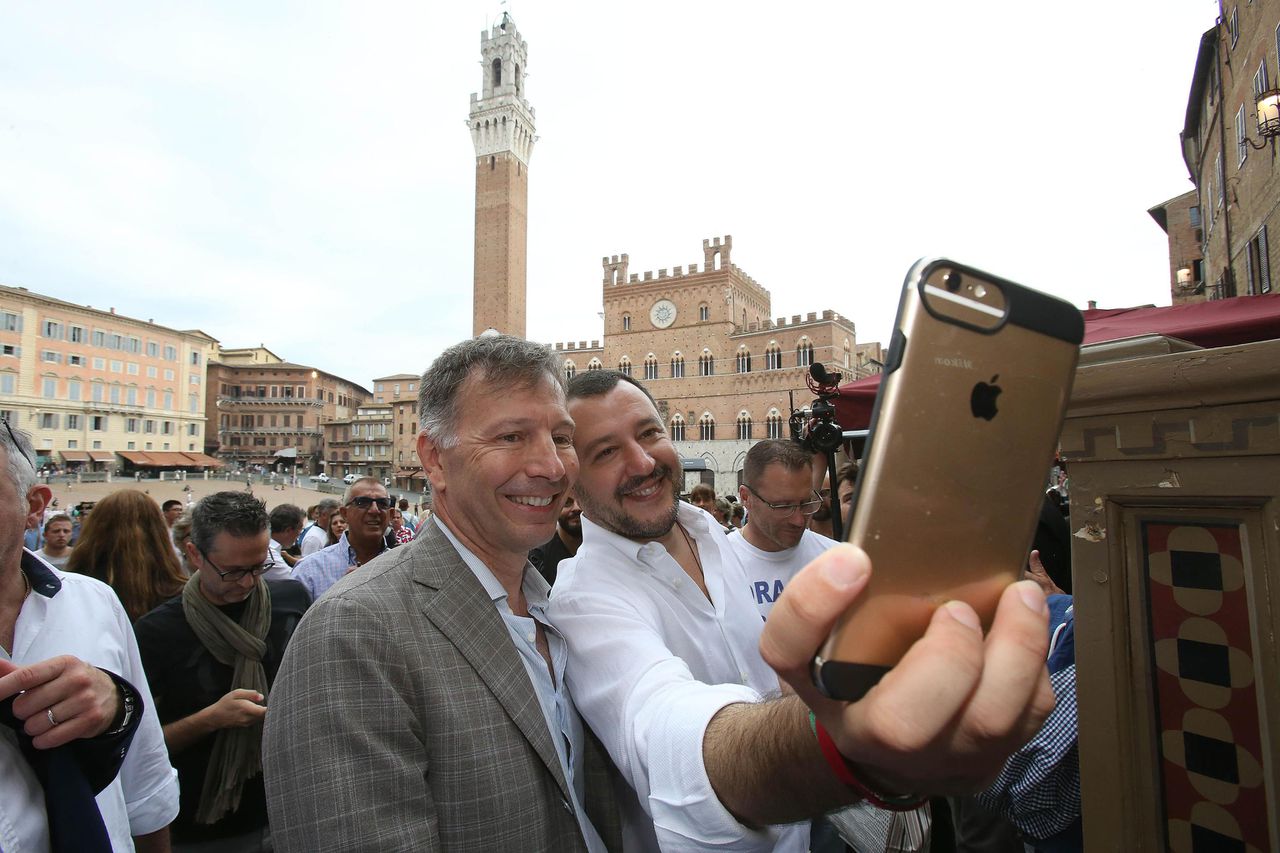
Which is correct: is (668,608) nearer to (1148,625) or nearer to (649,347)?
(1148,625)

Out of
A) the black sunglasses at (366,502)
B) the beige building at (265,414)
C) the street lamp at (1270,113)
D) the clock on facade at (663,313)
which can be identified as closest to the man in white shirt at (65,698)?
the black sunglasses at (366,502)

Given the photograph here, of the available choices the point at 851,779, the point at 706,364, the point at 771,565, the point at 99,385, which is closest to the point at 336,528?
the point at 771,565

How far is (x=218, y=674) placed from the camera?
107 inches

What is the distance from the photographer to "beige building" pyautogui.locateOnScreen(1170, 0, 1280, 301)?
880 cm

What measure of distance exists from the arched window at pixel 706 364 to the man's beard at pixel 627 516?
1383 inches

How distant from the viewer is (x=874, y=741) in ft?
2.07

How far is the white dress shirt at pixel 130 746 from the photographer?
4.47 feet

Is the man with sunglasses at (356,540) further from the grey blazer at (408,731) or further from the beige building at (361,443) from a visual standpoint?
the beige building at (361,443)

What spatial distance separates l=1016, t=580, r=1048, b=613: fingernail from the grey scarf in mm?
3029

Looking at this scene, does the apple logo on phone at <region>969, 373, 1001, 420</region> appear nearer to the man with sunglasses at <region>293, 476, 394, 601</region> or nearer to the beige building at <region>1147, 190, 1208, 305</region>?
the man with sunglasses at <region>293, 476, 394, 601</region>

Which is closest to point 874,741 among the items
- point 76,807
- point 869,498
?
point 869,498

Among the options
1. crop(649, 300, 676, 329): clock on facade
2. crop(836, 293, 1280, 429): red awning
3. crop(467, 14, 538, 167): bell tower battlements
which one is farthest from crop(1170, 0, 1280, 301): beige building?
crop(467, 14, 538, 167): bell tower battlements

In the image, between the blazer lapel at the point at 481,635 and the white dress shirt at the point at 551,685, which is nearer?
the blazer lapel at the point at 481,635

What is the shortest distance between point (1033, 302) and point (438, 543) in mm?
1313
